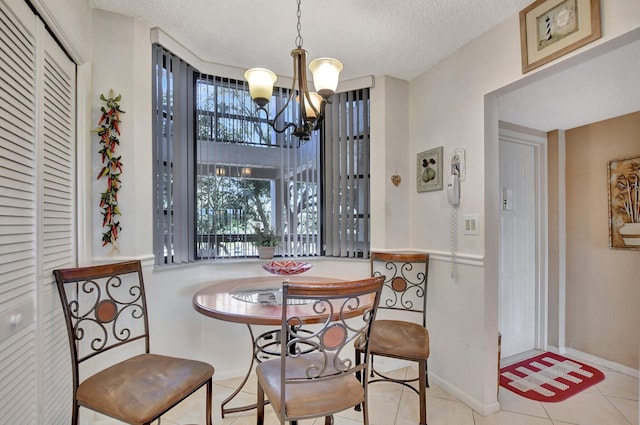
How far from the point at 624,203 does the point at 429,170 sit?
1796mm

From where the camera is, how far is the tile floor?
2.01 meters

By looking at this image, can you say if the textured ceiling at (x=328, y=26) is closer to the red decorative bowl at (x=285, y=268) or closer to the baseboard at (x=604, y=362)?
the red decorative bowl at (x=285, y=268)

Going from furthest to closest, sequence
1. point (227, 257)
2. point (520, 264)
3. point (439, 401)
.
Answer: point (520, 264)
point (227, 257)
point (439, 401)

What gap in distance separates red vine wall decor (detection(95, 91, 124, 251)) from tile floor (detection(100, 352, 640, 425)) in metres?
1.19

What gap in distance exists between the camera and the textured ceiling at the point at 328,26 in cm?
186

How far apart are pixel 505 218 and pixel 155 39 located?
3286mm

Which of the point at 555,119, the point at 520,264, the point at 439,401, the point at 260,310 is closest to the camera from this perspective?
the point at 260,310

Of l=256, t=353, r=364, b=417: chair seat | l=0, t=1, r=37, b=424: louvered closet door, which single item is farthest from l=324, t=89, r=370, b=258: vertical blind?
l=0, t=1, r=37, b=424: louvered closet door

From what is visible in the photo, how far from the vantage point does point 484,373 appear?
6.86 ft

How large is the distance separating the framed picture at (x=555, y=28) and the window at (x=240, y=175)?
1295mm

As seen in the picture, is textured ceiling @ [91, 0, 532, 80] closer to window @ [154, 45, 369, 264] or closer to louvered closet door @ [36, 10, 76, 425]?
window @ [154, 45, 369, 264]

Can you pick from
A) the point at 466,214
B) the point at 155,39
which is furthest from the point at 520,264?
the point at 155,39

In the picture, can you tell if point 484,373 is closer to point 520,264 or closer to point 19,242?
point 520,264

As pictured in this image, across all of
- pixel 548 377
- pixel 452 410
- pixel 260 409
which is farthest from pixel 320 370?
pixel 548 377
